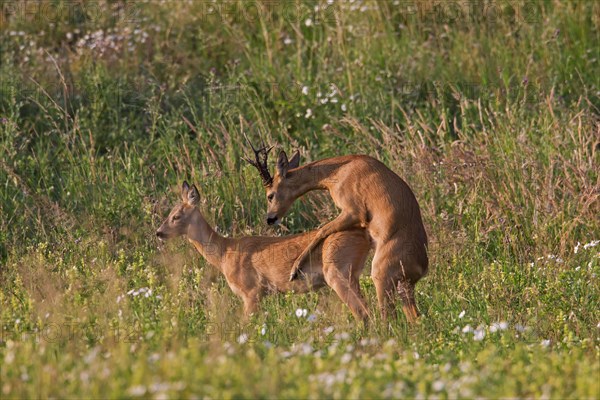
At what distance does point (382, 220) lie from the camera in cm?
853

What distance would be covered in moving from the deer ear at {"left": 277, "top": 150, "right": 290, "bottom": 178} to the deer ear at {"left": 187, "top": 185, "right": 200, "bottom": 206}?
39.7 inches

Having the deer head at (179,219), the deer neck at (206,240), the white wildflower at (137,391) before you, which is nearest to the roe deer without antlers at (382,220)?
the deer neck at (206,240)

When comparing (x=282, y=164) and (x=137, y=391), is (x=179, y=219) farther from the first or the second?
(x=137, y=391)

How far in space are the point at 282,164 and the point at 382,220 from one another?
1.08 meters

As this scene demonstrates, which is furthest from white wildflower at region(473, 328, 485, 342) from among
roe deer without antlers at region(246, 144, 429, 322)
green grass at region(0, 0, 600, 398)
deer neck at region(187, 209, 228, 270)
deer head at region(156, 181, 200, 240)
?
deer head at region(156, 181, 200, 240)

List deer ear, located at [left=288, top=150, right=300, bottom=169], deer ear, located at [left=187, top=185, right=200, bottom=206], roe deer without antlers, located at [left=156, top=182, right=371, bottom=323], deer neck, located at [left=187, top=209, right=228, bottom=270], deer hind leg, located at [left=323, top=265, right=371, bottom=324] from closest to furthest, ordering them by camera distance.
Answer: deer hind leg, located at [left=323, top=265, right=371, bottom=324], roe deer without antlers, located at [left=156, top=182, right=371, bottom=323], deer ear, located at [left=288, top=150, right=300, bottom=169], deer neck, located at [left=187, top=209, right=228, bottom=270], deer ear, located at [left=187, top=185, right=200, bottom=206]

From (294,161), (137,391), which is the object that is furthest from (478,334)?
(294,161)

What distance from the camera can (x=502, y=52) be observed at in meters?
13.6

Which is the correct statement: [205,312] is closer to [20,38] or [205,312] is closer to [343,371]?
[343,371]

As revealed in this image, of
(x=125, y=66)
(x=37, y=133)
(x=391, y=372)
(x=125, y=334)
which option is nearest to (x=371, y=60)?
(x=125, y=66)

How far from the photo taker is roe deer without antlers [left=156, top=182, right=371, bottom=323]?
8695mm

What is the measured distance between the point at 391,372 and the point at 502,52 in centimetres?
845

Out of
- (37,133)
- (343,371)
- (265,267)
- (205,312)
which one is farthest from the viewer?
(37,133)

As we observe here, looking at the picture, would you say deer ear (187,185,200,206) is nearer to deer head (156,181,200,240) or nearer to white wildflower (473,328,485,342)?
deer head (156,181,200,240)
